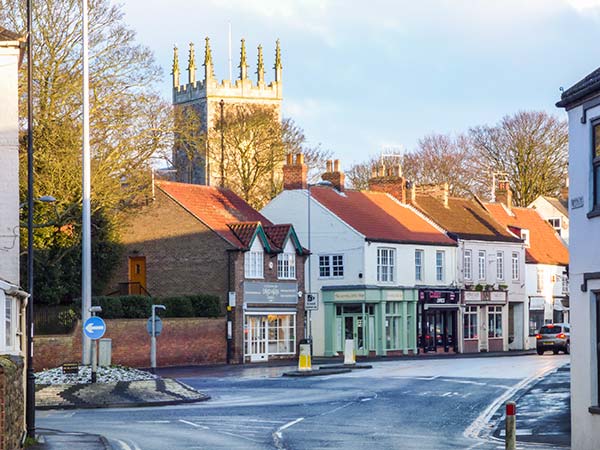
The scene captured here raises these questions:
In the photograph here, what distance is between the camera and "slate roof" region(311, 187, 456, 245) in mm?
64250

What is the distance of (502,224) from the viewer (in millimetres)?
76375

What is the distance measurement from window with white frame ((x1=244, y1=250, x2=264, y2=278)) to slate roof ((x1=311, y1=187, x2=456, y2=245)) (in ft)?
22.4

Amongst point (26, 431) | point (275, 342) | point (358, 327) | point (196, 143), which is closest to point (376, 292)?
point (358, 327)

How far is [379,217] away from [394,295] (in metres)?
4.88

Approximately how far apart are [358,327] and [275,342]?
19.7 feet

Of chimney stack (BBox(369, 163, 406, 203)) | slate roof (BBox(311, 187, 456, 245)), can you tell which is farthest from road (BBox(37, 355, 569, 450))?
chimney stack (BBox(369, 163, 406, 203))

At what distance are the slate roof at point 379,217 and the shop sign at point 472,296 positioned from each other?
333cm

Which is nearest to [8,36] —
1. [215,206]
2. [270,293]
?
[270,293]

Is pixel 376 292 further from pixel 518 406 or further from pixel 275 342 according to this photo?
pixel 518 406

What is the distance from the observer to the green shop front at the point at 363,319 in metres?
62.8

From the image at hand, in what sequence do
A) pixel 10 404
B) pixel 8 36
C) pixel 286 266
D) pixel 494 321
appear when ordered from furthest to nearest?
1. pixel 494 321
2. pixel 286 266
3. pixel 8 36
4. pixel 10 404

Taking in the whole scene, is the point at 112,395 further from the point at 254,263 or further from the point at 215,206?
the point at 215,206

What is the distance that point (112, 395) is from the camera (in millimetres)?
33875

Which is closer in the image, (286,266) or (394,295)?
(286,266)
